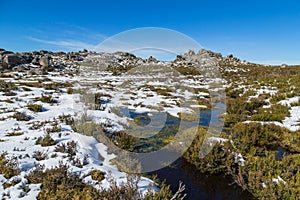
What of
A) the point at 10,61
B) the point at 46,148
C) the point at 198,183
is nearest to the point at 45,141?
the point at 46,148

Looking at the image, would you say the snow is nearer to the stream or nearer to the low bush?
the low bush

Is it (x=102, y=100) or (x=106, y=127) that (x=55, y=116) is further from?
(x=102, y=100)

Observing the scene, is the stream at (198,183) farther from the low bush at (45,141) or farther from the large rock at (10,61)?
the large rock at (10,61)

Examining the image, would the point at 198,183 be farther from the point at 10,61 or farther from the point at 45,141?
the point at 10,61

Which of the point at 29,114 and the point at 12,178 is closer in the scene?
the point at 12,178

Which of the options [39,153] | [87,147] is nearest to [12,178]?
[39,153]

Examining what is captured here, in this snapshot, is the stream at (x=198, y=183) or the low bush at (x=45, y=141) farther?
the low bush at (x=45, y=141)

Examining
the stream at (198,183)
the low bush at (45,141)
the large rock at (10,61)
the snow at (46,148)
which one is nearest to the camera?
the snow at (46,148)

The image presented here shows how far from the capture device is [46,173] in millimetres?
4031

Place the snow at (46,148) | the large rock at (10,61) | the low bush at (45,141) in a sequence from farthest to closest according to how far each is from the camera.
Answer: the large rock at (10,61), the low bush at (45,141), the snow at (46,148)

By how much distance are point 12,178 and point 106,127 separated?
362cm

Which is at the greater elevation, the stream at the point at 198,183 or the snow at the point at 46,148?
the snow at the point at 46,148

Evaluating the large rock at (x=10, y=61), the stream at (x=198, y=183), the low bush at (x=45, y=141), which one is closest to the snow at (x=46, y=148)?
the low bush at (x=45, y=141)

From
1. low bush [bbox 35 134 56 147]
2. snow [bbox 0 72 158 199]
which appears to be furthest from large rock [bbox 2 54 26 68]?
low bush [bbox 35 134 56 147]
